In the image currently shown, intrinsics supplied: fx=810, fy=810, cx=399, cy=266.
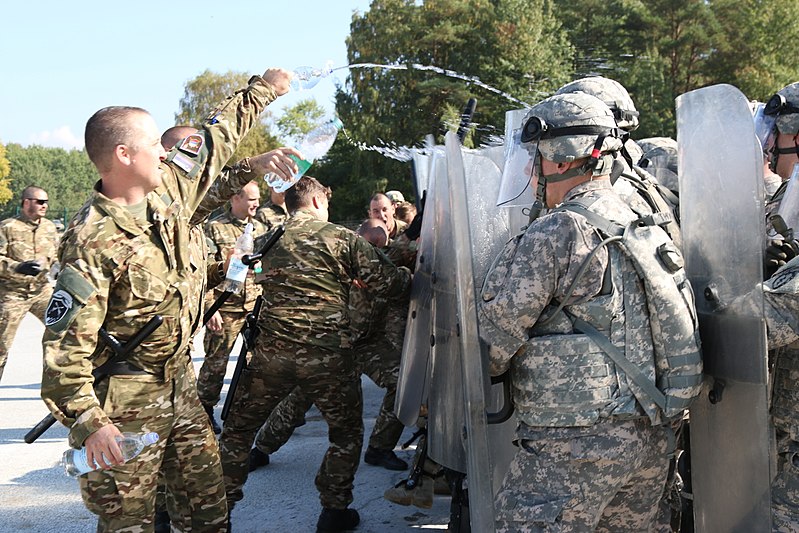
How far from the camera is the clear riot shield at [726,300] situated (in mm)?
2652

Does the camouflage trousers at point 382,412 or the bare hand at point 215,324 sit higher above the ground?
the bare hand at point 215,324

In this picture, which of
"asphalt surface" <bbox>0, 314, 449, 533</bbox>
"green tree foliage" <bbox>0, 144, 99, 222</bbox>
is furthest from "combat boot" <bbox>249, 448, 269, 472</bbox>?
"green tree foliage" <bbox>0, 144, 99, 222</bbox>

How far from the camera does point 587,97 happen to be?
2889 millimetres

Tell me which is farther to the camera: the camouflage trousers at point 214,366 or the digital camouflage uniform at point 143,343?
the camouflage trousers at point 214,366

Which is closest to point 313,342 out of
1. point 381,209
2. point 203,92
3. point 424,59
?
point 381,209

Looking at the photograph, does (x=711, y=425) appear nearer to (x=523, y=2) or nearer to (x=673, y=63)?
(x=523, y=2)

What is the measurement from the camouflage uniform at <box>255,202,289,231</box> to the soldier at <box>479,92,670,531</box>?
5.02 m

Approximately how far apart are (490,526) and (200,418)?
1.23 m

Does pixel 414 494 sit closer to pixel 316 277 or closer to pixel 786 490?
pixel 316 277

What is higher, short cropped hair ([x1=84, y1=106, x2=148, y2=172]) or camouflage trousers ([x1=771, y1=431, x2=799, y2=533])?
short cropped hair ([x1=84, y1=106, x2=148, y2=172])

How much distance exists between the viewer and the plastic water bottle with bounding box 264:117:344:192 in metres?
3.69

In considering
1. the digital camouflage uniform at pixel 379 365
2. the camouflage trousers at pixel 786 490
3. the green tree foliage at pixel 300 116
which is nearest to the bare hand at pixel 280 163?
the digital camouflage uniform at pixel 379 365

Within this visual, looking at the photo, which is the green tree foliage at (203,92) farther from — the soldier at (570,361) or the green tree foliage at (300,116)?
the soldier at (570,361)

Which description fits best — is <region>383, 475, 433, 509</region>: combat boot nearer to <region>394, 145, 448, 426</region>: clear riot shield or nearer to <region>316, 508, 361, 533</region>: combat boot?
<region>316, 508, 361, 533</region>: combat boot
